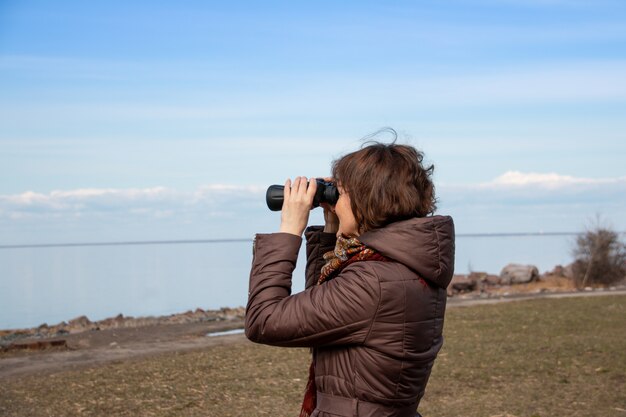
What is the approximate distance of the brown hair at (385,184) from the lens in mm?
2406

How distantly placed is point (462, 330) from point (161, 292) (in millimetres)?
25425

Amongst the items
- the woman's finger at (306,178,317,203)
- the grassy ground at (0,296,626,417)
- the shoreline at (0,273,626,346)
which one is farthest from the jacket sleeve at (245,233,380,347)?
the shoreline at (0,273,626,346)

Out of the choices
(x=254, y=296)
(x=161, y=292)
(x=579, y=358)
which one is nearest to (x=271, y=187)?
(x=254, y=296)

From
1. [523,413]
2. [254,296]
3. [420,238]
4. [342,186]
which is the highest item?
[342,186]

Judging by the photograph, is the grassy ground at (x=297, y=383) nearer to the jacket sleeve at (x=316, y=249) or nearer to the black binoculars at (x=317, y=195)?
the jacket sleeve at (x=316, y=249)

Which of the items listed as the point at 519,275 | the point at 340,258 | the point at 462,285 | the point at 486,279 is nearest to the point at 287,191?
the point at 340,258

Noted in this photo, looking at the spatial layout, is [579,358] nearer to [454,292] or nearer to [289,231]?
[289,231]

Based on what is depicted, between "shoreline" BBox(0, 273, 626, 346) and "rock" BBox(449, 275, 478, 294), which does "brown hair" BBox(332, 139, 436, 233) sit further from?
"rock" BBox(449, 275, 478, 294)

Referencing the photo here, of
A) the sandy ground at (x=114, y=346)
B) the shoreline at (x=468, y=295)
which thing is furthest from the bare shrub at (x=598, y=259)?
the sandy ground at (x=114, y=346)

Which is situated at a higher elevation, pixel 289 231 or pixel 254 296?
pixel 289 231

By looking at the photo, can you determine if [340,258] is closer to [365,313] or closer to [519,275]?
[365,313]

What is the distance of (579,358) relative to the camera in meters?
9.37

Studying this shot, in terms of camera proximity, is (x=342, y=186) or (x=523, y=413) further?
(x=523, y=413)

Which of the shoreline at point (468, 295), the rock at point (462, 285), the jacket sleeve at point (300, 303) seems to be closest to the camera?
the jacket sleeve at point (300, 303)
